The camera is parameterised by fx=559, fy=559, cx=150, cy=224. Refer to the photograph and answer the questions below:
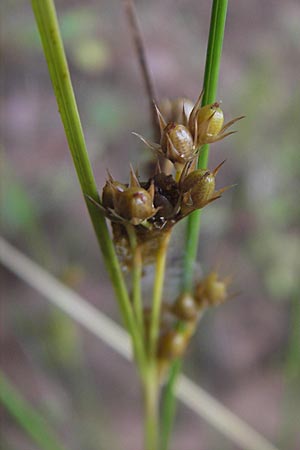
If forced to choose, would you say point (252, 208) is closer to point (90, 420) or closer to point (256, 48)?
point (256, 48)

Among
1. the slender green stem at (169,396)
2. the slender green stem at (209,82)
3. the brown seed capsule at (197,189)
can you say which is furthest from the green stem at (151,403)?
the brown seed capsule at (197,189)

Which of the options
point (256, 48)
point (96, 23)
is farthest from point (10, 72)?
point (256, 48)

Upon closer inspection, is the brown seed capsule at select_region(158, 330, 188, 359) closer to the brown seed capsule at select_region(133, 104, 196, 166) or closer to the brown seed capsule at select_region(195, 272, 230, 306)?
the brown seed capsule at select_region(195, 272, 230, 306)

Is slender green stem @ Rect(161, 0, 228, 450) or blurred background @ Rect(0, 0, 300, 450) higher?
slender green stem @ Rect(161, 0, 228, 450)

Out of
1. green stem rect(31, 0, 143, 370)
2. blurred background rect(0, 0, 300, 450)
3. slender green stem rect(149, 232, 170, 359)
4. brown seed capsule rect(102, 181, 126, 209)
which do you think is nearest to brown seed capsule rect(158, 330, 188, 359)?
slender green stem rect(149, 232, 170, 359)

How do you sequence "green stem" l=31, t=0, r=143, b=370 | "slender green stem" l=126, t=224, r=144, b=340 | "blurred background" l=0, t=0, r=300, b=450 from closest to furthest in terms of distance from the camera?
"green stem" l=31, t=0, r=143, b=370 → "slender green stem" l=126, t=224, r=144, b=340 → "blurred background" l=0, t=0, r=300, b=450

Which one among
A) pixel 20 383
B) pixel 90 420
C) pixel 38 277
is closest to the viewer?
pixel 38 277
